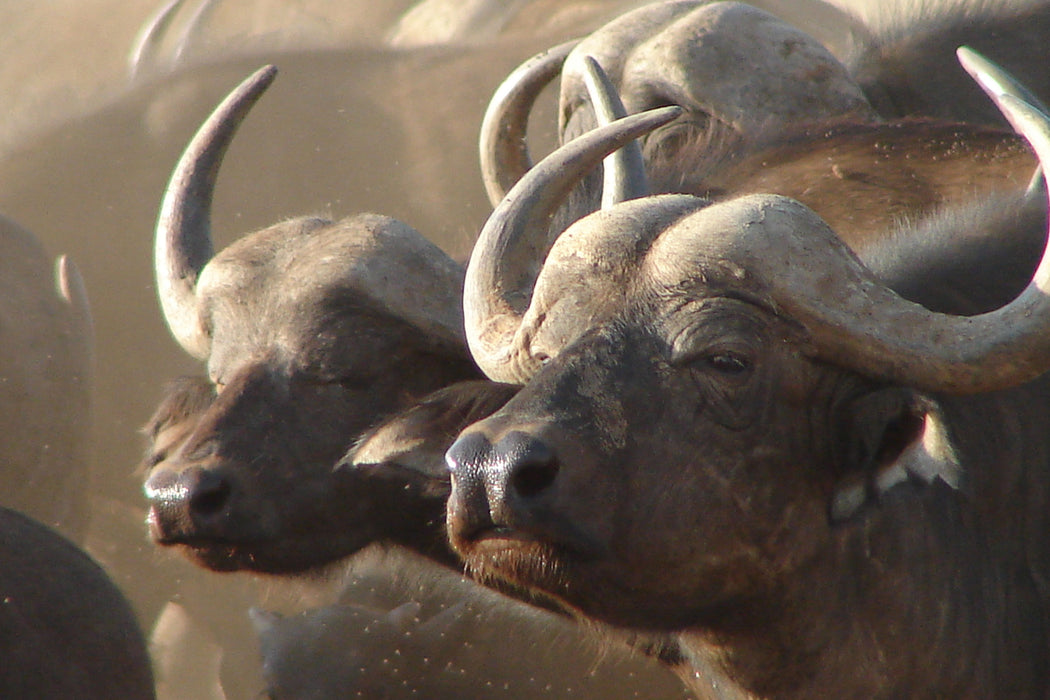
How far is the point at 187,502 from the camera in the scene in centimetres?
300

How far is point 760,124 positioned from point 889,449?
2.56 metres

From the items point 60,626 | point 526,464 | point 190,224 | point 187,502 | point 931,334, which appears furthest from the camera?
point 190,224

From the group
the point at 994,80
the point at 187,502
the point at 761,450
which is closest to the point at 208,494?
the point at 187,502

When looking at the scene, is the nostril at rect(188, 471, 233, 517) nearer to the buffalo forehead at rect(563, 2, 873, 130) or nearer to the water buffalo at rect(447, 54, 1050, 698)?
the water buffalo at rect(447, 54, 1050, 698)

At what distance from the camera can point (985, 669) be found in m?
2.66

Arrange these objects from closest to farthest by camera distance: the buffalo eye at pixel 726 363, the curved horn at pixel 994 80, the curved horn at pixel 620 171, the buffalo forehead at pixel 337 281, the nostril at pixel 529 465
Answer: the nostril at pixel 529 465
the buffalo eye at pixel 726 363
the curved horn at pixel 994 80
the curved horn at pixel 620 171
the buffalo forehead at pixel 337 281

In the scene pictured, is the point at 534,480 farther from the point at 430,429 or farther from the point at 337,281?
the point at 337,281

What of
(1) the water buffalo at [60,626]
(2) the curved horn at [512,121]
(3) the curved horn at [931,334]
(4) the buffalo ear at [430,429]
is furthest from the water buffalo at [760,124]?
(1) the water buffalo at [60,626]

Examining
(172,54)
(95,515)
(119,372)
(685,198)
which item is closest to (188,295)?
(685,198)

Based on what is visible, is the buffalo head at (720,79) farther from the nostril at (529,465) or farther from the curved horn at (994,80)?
the nostril at (529,465)

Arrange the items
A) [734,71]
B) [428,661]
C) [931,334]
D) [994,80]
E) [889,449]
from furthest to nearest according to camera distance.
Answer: [734,71], [428,661], [994,80], [889,449], [931,334]

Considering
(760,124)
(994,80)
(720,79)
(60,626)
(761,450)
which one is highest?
(994,80)

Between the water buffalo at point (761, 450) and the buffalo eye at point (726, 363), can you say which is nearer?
the water buffalo at point (761, 450)

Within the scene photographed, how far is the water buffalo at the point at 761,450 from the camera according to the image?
2215mm
